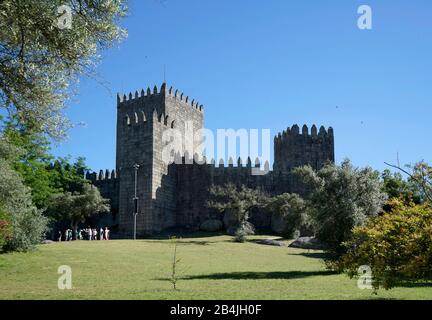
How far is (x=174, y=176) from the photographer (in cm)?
5256

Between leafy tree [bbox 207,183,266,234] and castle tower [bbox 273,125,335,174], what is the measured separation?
5198 mm

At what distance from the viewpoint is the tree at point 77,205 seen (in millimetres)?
48219

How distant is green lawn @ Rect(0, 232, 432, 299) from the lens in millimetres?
15234

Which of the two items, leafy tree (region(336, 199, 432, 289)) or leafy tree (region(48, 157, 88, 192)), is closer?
leafy tree (region(336, 199, 432, 289))

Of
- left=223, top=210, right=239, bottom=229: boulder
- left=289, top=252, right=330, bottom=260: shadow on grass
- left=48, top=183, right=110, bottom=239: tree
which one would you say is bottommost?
left=289, top=252, right=330, bottom=260: shadow on grass

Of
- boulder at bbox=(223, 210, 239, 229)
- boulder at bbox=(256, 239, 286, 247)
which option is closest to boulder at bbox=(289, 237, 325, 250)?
boulder at bbox=(256, 239, 286, 247)

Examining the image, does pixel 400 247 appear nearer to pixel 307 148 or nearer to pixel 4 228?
pixel 4 228

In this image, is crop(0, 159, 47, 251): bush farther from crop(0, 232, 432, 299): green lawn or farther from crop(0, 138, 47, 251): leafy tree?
crop(0, 232, 432, 299): green lawn

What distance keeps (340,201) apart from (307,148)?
28.5 meters

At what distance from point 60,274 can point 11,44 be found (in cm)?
925

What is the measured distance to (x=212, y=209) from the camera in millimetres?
51406

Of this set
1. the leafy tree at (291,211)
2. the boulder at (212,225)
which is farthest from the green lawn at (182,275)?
the boulder at (212,225)

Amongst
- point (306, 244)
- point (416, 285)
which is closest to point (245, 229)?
point (306, 244)
